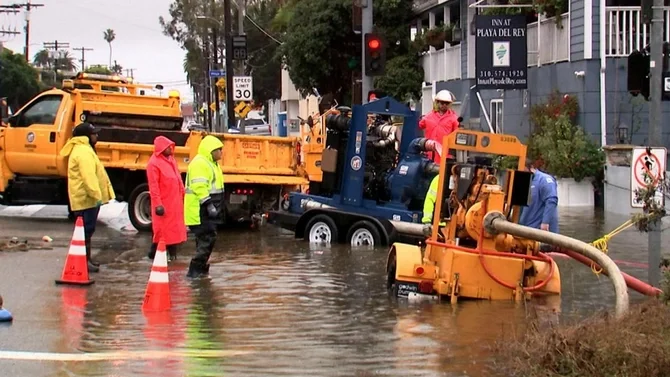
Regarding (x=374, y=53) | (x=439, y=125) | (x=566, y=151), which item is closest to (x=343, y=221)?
(x=439, y=125)

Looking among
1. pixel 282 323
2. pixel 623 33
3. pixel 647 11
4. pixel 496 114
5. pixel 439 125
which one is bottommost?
pixel 282 323

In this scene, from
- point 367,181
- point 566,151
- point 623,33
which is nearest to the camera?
point 367,181

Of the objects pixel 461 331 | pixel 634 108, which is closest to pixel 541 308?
pixel 461 331

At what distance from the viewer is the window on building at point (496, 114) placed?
98.2 feet

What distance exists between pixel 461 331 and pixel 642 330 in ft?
7.52

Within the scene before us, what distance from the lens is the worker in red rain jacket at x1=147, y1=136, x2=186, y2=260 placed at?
1345cm

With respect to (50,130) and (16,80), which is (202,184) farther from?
(16,80)

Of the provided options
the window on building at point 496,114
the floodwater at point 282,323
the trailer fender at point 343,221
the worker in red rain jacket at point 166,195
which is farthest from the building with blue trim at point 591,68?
the worker in red rain jacket at point 166,195

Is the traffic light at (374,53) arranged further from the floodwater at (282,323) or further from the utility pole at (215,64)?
the utility pole at (215,64)

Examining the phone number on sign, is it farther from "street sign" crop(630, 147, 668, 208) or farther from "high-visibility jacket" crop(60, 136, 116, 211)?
"street sign" crop(630, 147, 668, 208)

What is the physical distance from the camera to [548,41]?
86.8 ft

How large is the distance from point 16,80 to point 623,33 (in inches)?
2464

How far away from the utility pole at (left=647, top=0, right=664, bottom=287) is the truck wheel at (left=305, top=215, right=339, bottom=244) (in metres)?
5.92

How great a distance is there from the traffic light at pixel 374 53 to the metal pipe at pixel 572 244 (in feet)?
33.2
